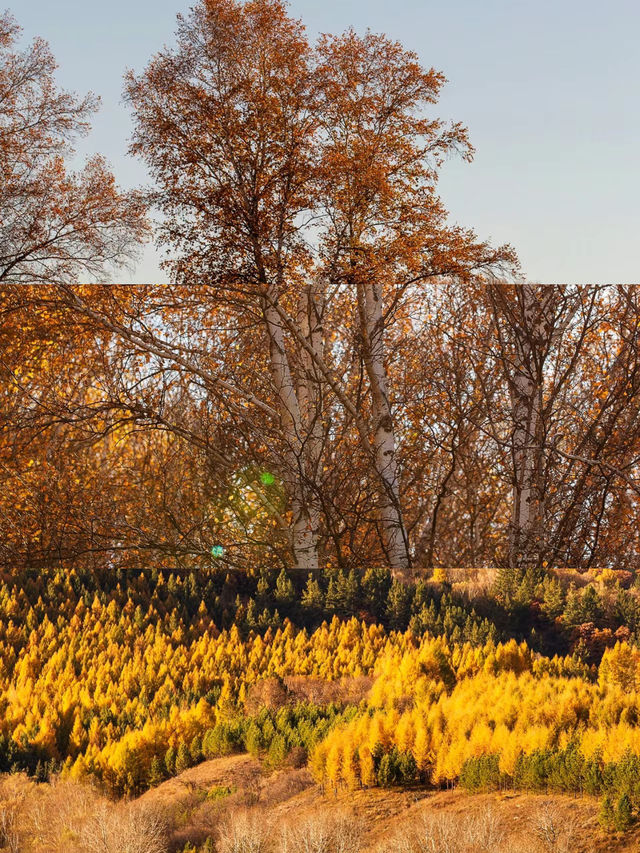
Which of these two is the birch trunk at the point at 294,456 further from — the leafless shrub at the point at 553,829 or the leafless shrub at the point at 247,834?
the leafless shrub at the point at 553,829

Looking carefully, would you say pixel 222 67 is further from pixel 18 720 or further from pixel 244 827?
pixel 244 827

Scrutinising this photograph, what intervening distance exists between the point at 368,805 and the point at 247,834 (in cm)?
44

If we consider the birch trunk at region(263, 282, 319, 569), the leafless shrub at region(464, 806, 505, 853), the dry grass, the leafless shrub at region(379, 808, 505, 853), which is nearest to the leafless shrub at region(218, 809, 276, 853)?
the dry grass

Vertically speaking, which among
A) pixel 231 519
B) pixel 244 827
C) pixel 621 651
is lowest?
pixel 244 827

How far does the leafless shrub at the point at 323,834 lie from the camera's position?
10.2 feet

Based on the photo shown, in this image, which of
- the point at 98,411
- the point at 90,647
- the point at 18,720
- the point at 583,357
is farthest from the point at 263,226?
the point at 18,720

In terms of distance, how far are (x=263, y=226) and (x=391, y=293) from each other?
77cm

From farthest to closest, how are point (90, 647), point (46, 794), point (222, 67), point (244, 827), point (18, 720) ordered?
point (222, 67), point (90, 647), point (18, 720), point (46, 794), point (244, 827)

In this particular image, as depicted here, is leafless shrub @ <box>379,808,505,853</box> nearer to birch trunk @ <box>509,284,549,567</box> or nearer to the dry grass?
the dry grass

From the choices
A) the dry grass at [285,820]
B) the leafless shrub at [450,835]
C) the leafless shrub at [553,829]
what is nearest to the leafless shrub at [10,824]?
the dry grass at [285,820]

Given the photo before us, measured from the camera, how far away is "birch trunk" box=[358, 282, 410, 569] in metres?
4.57

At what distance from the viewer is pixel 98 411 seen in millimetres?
4742

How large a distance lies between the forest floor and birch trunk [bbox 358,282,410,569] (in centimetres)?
141

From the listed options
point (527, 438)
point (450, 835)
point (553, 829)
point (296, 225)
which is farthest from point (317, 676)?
point (296, 225)
